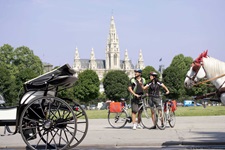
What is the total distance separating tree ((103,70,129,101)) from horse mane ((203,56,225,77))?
101246 mm

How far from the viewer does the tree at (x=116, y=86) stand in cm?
11138

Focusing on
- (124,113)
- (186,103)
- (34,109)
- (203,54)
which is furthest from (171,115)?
(186,103)

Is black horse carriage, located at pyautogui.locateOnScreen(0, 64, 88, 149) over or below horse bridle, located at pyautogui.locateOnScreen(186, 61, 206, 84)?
below

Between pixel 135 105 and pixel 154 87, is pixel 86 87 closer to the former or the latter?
pixel 154 87

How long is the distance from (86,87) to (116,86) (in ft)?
24.3

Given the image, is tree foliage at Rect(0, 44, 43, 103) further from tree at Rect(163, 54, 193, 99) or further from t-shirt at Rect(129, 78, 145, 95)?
t-shirt at Rect(129, 78, 145, 95)

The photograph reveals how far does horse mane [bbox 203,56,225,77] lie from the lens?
9.45 metres

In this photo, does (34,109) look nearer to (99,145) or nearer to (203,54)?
(99,145)

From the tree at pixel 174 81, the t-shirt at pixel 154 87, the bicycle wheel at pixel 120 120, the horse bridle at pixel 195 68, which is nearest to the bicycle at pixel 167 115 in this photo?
the t-shirt at pixel 154 87

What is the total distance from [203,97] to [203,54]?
3.49 ft

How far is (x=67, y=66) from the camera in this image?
30.9ft

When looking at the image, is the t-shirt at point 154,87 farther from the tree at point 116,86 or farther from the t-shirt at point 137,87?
the tree at point 116,86

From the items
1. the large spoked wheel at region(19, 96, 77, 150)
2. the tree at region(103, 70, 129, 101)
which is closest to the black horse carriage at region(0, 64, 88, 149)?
the large spoked wheel at region(19, 96, 77, 150)

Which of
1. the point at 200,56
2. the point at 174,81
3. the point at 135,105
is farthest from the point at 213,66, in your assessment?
the point at 174,81
